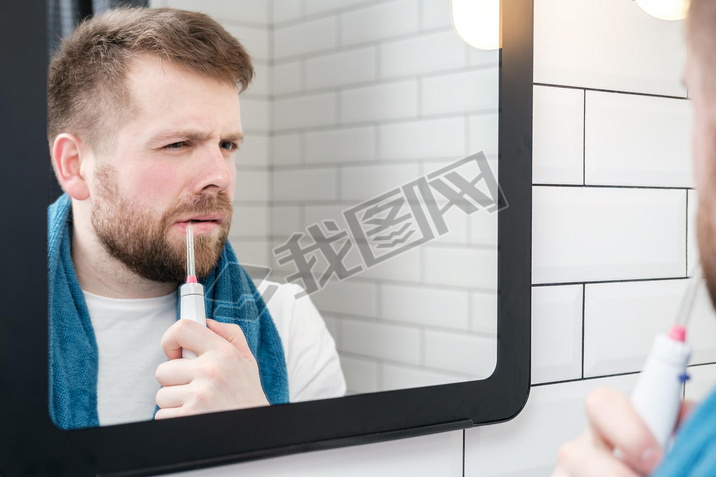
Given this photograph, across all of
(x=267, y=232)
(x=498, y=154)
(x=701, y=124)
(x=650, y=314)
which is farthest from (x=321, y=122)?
(x=650, y=314)

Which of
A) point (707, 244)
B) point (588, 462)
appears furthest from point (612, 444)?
point (707, 244)

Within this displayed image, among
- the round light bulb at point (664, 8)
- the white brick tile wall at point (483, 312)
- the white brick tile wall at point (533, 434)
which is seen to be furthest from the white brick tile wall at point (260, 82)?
the round light bulb at point (664, 8)

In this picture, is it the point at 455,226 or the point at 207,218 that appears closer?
the point at 207,218

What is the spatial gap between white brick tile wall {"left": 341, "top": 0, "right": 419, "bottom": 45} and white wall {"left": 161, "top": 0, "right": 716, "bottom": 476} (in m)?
0.17

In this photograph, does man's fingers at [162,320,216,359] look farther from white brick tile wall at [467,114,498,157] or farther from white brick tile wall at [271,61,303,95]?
white brick tile wall at [467,114,498,157]

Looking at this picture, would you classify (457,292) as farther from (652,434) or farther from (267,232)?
(652,434)

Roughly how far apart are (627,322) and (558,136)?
25 cm

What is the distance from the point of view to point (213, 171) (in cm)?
65

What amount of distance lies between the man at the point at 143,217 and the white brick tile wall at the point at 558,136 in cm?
36

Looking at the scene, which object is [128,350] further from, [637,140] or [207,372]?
[637,140]

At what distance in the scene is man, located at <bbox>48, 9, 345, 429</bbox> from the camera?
60 centimetres

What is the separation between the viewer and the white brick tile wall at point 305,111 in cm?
67

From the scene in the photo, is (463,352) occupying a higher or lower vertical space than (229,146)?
lower

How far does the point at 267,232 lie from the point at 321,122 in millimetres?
118
